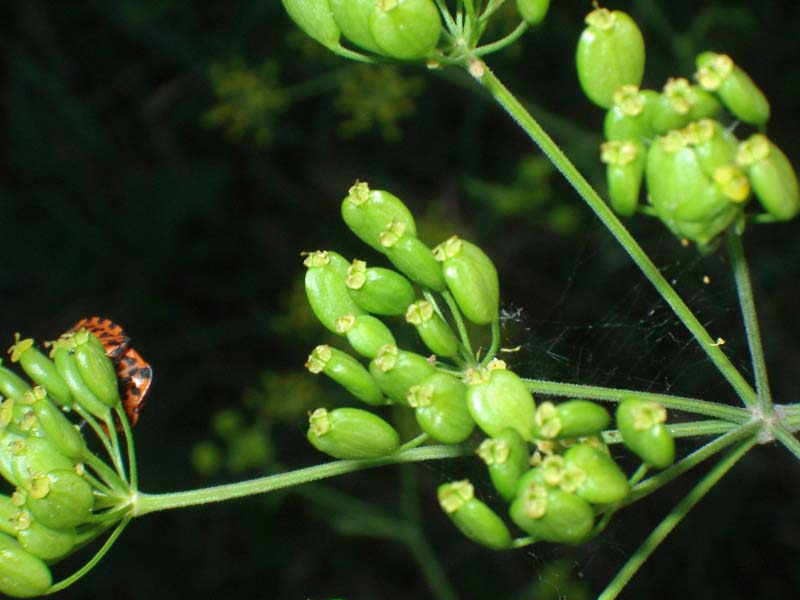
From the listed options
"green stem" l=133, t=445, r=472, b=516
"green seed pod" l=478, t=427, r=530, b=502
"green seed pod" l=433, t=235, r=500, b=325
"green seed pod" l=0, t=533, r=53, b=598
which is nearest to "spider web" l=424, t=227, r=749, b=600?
"green stem" l=133, t=445, r=472, b=516

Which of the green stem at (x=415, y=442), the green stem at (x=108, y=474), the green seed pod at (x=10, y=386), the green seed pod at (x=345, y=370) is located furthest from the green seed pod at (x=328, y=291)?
the green seed pod at (x=10, y=386)

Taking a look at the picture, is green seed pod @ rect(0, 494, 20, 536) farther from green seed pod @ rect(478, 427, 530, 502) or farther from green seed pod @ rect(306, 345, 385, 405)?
green seed pod @ rect(478, 427, 530, 502)

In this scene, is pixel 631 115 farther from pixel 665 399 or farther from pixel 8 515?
pixel 8 515

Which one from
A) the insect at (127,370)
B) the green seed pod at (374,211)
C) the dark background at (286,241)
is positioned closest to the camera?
the green seed pod at (374,211)

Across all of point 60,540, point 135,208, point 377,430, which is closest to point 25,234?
point 135,208

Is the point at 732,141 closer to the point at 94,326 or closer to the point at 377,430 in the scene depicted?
the point at 377,430

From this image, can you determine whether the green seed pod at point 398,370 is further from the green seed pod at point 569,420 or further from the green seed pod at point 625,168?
the green seed pod at point 625,168
